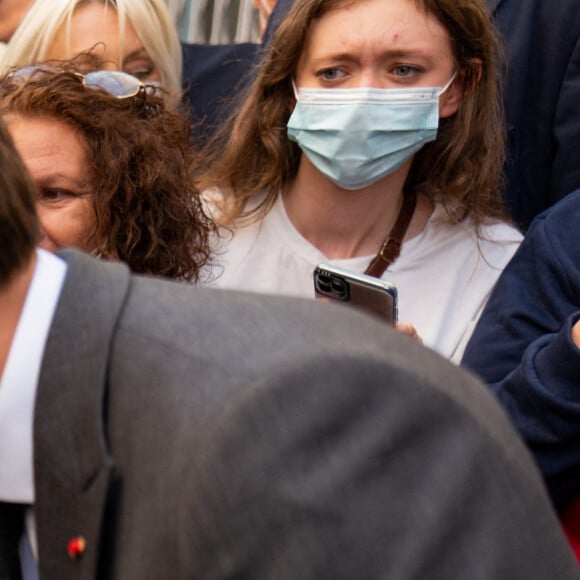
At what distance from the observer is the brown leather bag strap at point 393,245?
2635 mm

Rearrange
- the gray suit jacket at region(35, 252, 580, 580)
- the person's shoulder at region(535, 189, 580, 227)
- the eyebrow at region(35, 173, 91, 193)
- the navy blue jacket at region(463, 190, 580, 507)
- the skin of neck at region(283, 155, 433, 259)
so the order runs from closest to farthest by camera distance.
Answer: the gray suit jacket at region(35, 252, 580, 580) < the navy blue jacket at region(463, 190, 580, 507) < the eyebrow at region(35, 173, 91, 193) < the person's shoulder at region(535, 189, 580, 227) < the skin of neck at region(283, 155, 433, 259)

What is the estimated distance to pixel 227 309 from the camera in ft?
3.82

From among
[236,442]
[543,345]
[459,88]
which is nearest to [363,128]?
[459,88]

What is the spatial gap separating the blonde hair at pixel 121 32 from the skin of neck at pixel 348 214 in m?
0.49

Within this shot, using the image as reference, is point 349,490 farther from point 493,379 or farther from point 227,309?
point 493,379

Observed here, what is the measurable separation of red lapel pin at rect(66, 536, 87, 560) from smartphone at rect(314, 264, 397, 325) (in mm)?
1041

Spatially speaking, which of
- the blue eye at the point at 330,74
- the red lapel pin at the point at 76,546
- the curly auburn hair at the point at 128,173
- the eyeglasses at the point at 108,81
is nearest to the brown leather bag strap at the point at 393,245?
the blue eye at the point at 330,74

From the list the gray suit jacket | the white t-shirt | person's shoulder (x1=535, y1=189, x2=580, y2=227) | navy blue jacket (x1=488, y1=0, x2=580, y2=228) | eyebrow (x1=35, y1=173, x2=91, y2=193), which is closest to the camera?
the gray suit jacket

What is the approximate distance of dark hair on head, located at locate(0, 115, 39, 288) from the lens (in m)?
1.15

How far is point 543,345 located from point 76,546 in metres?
1.24

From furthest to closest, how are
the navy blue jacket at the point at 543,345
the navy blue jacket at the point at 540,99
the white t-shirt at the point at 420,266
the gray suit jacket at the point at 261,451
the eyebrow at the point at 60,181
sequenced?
the navy blue jacket at the point at 540,99 < the white t-shirt at the point at 420,266 < the eyebrow at the point at 60,181 < the navy blue jacket at the point at 543,345 < the gray suit jacket at the point at 261,451

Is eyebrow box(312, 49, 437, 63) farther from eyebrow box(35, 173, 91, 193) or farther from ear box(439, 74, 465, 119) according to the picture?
eyebrow box(35, 173, 91, 193)

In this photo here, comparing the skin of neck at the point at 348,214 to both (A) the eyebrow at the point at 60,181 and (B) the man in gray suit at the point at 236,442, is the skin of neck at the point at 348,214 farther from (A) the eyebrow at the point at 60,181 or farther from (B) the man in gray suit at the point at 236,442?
(B) the man in gray suit at the point at 236,442

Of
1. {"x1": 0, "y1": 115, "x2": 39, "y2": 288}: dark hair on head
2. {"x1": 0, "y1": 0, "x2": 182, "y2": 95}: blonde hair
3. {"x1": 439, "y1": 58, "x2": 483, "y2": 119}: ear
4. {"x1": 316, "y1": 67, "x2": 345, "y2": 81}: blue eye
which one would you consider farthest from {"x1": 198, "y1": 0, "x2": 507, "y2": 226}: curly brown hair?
{"x1": 0, "y1": 115, "x2": 39, "y2": 288}: dark hair on head
